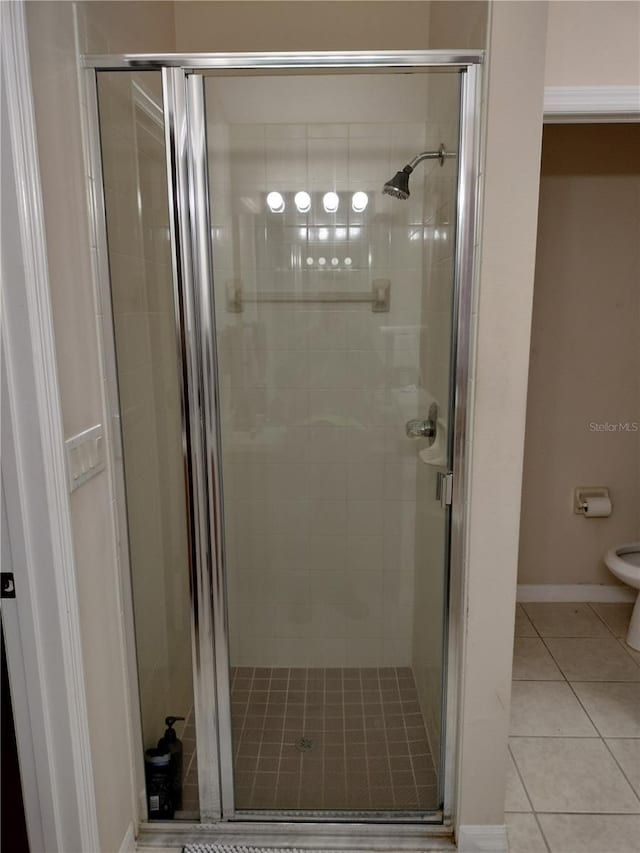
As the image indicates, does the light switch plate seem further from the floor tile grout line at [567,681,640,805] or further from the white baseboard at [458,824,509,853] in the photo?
the floor tile grout line at [567,681,640,805]

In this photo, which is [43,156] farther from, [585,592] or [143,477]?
[585,592]

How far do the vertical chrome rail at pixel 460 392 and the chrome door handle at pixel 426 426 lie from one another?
5.8 inches

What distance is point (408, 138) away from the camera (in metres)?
1.67

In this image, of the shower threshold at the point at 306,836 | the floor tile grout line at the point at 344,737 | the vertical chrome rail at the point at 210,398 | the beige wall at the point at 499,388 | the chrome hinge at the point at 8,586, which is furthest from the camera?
the floor tile grout line at the point at 344,737

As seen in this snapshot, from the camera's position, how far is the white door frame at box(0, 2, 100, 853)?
1062 mm

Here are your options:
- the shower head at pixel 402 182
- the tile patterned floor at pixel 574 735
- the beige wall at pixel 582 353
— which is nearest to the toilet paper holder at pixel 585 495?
the beige wall at pixel 582 353

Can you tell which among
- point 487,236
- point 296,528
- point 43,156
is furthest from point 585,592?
point 43,156

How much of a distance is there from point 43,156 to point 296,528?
118 cm

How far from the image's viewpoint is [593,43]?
5.87ft

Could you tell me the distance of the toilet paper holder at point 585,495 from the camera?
287 centimetres

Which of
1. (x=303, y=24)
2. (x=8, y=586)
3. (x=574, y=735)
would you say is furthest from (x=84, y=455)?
(x=574, y=735)

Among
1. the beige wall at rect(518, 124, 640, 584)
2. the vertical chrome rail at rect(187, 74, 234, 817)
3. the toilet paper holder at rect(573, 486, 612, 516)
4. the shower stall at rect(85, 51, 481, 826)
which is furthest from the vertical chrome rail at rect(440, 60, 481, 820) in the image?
the toilet paper holder at rect(573, 486, 612, 516)

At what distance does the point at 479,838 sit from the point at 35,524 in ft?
4.64

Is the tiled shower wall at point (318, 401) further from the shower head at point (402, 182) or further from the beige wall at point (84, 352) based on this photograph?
the beige wall at point (84, 352)
